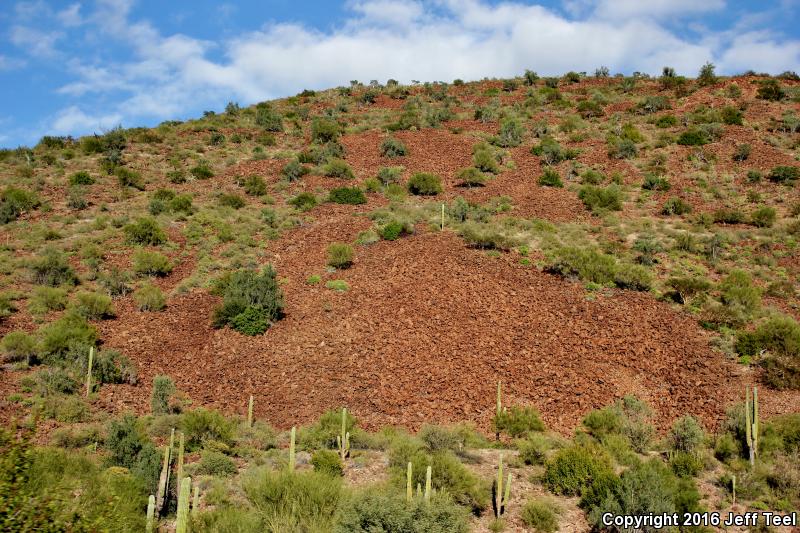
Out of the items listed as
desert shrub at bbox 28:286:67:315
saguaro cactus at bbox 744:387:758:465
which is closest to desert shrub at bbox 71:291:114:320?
desert shrub at bbox 28:286:67:315

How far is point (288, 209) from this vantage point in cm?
2959

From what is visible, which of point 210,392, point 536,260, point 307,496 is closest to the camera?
point 307,496

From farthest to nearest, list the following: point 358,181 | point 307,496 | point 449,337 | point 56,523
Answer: point 358,181
point 449,337
point 307,496
point 56,523

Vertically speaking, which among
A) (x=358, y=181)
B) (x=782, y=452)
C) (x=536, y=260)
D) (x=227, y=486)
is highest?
(x=358, y=181)

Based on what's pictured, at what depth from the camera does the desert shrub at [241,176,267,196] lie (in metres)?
31.9

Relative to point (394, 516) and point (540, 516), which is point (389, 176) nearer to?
point (540, 516)

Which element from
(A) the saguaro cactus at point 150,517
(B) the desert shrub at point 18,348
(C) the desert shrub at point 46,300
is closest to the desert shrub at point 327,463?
(A) the saguaro cactus at point 150,517

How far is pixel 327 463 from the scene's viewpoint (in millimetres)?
12062

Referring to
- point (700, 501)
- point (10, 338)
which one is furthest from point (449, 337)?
point (10, 338)

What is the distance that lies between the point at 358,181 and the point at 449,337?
54.6ft

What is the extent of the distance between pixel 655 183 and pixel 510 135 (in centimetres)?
1100

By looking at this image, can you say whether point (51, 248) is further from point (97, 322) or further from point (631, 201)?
point (631, 201)

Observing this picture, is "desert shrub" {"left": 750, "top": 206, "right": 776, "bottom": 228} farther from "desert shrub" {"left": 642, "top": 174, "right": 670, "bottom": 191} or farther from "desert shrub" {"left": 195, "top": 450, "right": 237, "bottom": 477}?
"desert shrub" {"left": 195, "top": 450, "right": 237, "bottom": 477}

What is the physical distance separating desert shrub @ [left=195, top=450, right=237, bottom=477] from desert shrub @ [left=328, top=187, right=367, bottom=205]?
18851 mm
